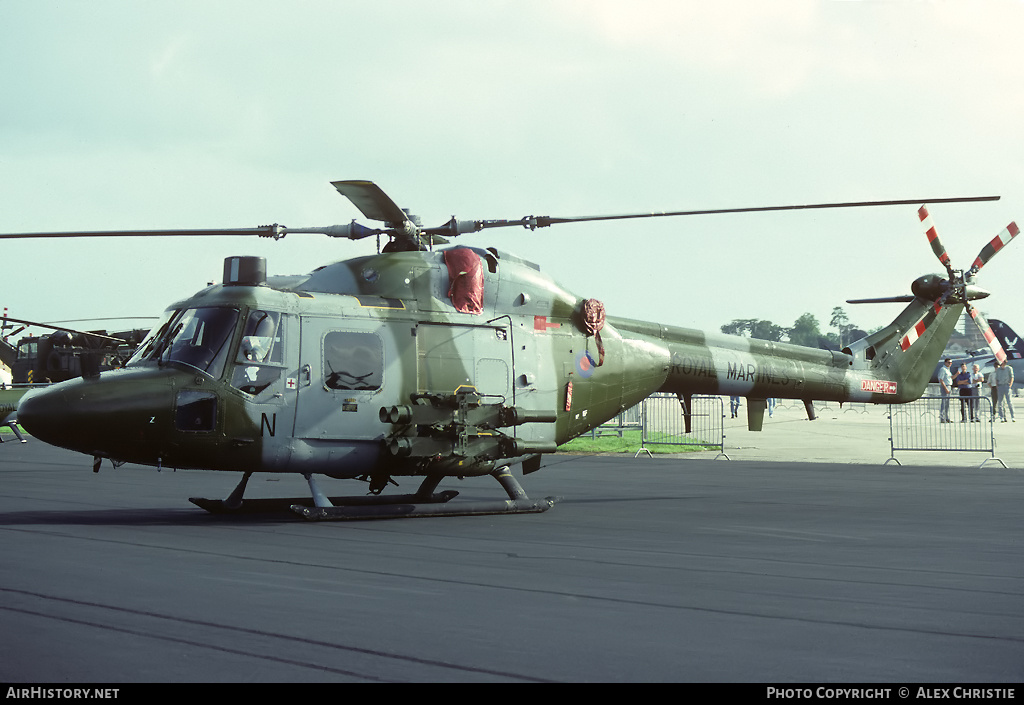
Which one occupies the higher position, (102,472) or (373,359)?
(373,359)

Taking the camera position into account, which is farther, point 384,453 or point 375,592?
point 384,453

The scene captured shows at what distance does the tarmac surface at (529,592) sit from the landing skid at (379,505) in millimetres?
144

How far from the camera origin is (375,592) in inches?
309

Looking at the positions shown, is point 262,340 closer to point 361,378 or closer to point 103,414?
point 361,378

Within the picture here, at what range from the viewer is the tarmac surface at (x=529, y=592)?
5.61 m

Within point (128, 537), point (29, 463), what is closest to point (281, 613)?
point (128, 537)

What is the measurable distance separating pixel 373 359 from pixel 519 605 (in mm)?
6363

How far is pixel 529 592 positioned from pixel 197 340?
616 cm

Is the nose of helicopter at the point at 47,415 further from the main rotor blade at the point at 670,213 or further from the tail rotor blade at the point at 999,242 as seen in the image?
the tail rotor blade at the point at 999,242

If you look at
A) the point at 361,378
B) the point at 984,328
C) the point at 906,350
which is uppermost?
the point at 984,328

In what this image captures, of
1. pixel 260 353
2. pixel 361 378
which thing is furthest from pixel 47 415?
pixel 361 378

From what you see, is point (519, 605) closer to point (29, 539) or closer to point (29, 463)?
point (29, 539)

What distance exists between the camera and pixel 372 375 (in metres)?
13.2

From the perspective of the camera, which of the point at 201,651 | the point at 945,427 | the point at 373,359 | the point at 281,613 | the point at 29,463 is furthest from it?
the point at 945,427
